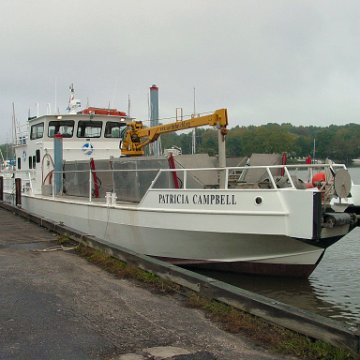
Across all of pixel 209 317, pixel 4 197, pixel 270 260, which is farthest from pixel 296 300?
pixel 4 197

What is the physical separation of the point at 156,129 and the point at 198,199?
4209mm

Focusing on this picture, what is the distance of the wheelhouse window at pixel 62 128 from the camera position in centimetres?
1368

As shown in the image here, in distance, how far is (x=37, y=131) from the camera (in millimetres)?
14211

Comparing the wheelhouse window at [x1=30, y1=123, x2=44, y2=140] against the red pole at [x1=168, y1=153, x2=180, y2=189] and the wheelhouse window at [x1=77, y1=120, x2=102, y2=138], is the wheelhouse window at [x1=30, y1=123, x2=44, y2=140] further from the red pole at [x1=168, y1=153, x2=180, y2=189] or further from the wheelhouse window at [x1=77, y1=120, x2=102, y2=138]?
the red pole at [x1=168, y1=153, x2=180, y2=189]

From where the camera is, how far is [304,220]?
21.9 feet

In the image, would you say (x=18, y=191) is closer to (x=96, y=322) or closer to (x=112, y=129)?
(x=112, y=129)

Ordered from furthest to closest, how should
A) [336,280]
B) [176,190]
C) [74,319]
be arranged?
[336,280] < [176,190] < [74,319]

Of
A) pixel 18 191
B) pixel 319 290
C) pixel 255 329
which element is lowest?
pixel 319 290

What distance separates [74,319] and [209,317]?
134cm

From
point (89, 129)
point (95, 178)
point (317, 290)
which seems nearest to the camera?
point (317, 290)

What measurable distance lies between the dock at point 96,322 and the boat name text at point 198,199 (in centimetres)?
198

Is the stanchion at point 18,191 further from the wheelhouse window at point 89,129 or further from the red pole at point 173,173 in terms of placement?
the red pole at point 173,173

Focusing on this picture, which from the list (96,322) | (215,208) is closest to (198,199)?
(215,208)

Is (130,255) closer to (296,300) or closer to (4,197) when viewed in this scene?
(296,300)
